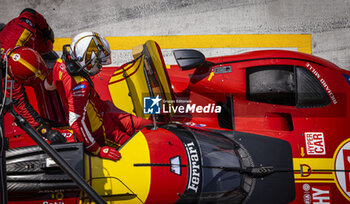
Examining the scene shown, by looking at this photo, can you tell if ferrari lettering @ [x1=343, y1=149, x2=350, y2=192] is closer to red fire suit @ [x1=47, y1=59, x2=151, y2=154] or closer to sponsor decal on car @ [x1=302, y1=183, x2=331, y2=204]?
sponsor decal on car @ [x1=302, y1=183, x2=331, y2=204]

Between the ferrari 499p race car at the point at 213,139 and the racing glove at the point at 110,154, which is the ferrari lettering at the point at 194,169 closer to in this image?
the ferrari 499p race car at the point at 213,139

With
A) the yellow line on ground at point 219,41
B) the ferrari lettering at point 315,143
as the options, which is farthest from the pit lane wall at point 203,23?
the ferrari lettering at point 315,143

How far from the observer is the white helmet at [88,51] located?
2.99 meters

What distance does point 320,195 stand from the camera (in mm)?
2973

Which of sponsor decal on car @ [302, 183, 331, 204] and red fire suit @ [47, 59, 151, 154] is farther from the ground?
red fire suit @ [47, 59, 151, 154]

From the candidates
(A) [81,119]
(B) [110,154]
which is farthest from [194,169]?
(A) [81,119]

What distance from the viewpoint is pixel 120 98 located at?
379 cm

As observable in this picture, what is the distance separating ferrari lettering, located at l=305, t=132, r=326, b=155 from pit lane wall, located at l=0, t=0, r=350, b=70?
2.30 meters

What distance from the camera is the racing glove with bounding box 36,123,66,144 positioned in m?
3.08

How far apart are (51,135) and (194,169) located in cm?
146

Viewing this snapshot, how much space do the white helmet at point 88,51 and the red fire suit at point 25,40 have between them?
67 centimetres

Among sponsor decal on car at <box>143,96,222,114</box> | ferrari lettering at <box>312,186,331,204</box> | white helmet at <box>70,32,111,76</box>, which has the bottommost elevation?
ferrari lettering at <box>312,186,331,204</box>

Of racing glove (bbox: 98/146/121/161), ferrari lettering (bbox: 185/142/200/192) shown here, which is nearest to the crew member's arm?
racing glove (bbox: 98/146/121/161)

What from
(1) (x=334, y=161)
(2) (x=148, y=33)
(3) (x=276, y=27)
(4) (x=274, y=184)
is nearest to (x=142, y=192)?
(4) (x=274, y=184)
